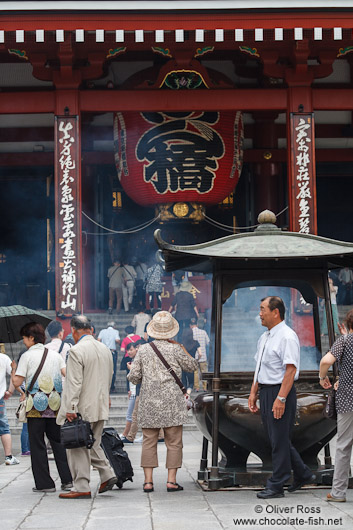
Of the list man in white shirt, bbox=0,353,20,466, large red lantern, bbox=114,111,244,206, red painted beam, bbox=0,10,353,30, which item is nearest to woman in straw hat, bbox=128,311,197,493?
man in white shirt, bbox=0,353,20,466

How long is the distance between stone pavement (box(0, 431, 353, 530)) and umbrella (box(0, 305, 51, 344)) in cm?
182

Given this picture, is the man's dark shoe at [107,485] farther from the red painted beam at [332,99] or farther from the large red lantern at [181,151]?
the red painted beam at [332,99]

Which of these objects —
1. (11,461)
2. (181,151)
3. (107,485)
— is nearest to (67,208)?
(181,151)

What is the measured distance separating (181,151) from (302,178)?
2.38m

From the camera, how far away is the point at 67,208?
15109mm

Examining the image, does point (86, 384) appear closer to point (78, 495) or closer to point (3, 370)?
point (78, 495)

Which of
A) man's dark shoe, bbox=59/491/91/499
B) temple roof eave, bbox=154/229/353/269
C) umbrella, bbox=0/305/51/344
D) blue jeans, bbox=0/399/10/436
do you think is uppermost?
temple roof eave, bbox=154/229/353/269

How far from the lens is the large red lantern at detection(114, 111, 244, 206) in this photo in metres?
16.3

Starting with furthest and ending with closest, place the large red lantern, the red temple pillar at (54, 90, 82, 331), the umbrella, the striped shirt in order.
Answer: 1. the large red lantern
2. the striped shirt
3. the red temple pillar at (54, 90, 82, 331)
4. the umbrella

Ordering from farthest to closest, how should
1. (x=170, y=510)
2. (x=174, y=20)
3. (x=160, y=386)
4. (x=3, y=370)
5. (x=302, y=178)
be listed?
(x=302, y=178)
(x=174, y=20)
(x=3, y=370)
(x=160, y=386)
(x=170, y=510)

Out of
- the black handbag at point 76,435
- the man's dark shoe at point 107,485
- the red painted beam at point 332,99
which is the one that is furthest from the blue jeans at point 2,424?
the red painted beam at point 332,99

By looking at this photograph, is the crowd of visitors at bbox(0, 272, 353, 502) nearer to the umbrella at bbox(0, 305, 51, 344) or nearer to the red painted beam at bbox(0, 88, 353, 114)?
the umbrella at bbox(0, 305, 51, 344)

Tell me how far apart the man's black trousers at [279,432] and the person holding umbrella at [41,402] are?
1.95 metres

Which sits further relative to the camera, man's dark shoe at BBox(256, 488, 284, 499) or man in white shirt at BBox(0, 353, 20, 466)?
man in white shirt at BBox(0, 353, 20, 466)
